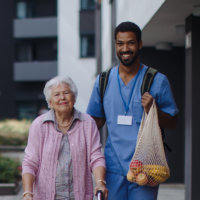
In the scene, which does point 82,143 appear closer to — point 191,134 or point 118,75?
point 118,75

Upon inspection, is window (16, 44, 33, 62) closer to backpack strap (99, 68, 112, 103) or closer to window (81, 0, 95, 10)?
window (81, 0, 95, 10)

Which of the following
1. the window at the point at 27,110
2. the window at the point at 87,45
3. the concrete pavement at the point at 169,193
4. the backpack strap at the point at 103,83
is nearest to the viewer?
the backpack strap at the point at 103,83

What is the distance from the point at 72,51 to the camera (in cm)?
2703

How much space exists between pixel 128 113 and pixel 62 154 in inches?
22.0

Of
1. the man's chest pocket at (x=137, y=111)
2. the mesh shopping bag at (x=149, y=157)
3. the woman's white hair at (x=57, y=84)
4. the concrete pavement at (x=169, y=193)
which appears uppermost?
the woman's white hair at (x=57, y=84)

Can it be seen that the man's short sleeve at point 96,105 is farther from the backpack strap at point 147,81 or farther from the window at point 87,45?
the window at point 87,45

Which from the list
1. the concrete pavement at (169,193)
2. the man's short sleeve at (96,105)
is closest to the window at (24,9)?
the concrete pavement at (169,193)

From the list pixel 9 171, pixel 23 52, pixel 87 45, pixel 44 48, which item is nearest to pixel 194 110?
pixel 9 171

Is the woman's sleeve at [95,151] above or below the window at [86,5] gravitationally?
below

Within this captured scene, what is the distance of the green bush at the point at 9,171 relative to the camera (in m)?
8.22

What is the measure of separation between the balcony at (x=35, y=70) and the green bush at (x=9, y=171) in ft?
65.5

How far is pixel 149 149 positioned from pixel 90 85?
22901 mm

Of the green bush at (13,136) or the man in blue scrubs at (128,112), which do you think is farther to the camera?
the green bush at (13,136)

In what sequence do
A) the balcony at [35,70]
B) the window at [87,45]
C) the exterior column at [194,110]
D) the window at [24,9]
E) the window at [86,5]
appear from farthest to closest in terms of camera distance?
1. the window at [24,9]
2. the balcony at [35,70]
3. the window at [87,45]
4. the window at [86,5]
5. the exterior column at [194,110]
